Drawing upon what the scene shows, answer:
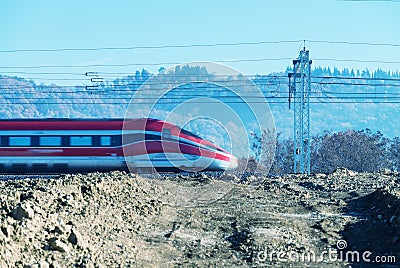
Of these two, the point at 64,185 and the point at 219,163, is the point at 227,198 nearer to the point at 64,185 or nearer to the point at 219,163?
the point at 64,185

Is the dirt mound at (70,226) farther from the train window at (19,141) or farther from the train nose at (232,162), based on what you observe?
the train nose at (232,162)

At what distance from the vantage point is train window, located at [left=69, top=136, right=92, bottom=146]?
27828 mm

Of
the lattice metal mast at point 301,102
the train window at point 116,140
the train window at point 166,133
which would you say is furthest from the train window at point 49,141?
the lattice metal mast at point 301,102

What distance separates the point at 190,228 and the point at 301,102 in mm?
19715

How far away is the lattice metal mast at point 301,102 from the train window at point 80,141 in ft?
36.2

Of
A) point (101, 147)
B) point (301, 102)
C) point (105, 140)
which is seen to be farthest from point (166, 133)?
point (301, 102)

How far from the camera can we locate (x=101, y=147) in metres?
27.7

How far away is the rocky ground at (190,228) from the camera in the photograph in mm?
9289

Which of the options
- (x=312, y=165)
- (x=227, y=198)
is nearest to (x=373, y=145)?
(x=312, y=165)

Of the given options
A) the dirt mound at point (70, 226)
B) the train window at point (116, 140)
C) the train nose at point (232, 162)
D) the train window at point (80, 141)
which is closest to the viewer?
the dirt mound at point (70, 226)

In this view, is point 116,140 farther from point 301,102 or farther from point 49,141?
point 301,102

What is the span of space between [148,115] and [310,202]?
42.0ft

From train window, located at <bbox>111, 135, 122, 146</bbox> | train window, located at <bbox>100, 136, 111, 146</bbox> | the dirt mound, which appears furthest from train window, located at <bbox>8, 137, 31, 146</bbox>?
the dirt mound

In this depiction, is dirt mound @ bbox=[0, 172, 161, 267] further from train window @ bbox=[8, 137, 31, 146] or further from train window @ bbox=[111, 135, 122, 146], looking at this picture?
train window @ bbox=[8, 137, 31, 146]
